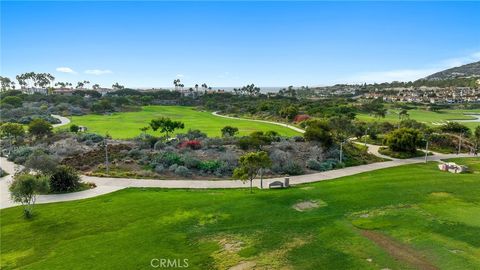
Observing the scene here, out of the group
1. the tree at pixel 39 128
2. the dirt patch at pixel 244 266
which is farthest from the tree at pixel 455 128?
the tree at pixel 39 128

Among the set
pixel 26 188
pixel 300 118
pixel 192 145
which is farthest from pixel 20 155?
pixel 300 118

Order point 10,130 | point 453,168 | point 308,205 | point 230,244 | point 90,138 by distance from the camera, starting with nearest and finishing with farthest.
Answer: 1. point 230,244
2. point 308,205
3. point 453,168
4. point 10,130
5. point 90,138

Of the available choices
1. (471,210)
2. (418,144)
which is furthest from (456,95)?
(471,210)

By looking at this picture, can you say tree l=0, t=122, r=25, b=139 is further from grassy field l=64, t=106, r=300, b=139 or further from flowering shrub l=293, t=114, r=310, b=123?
flowering shrub l=293, t=114, r=310, b=123

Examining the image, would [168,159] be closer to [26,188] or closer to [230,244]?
[26,188]

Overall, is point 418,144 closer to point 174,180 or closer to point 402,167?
point 402,167

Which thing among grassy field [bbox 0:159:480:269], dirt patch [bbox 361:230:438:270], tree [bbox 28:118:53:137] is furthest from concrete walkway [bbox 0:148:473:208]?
tree [bbox 28:118:53:137]
